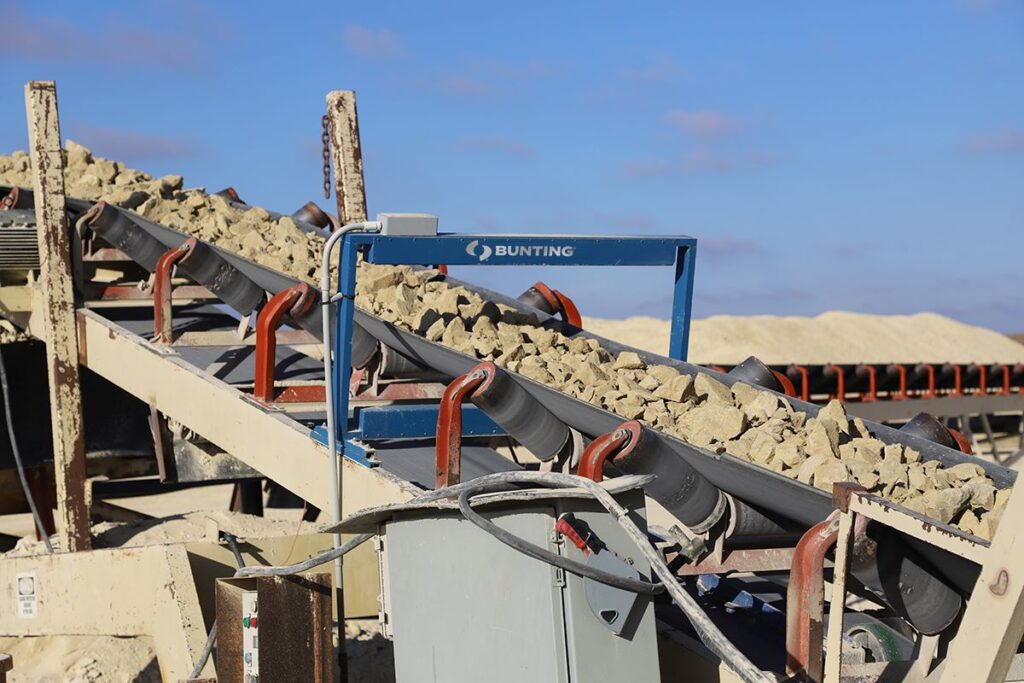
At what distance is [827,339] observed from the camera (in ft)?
124

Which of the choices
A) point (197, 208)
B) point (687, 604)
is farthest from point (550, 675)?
point (197, 208)

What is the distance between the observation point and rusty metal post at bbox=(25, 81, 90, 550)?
7.41 meters

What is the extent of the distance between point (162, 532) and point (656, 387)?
3.72 metres

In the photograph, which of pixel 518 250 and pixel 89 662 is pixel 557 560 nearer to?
pixel 518 250

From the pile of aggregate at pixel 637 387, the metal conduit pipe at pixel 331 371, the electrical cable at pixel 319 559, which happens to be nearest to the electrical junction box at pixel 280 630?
the electrical cable at pixel 319 559

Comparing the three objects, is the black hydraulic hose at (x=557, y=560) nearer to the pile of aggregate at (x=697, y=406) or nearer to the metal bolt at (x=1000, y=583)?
the pile of aggregate at (x=697, y=406)

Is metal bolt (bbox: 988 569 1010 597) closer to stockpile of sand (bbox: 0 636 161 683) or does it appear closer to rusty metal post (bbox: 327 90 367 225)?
stockpile of sand (bbox: 0 636 161 683)

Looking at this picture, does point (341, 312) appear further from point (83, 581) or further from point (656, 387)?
point (83, 581)

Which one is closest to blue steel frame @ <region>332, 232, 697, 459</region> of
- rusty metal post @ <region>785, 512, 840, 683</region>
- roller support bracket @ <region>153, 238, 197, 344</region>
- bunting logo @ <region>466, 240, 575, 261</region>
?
bunting logo @ <region>466, 240, 575, 261</region>

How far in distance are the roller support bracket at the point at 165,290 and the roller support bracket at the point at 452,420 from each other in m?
2.82

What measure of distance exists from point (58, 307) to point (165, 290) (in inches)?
38.5

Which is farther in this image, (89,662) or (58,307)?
(58,307)

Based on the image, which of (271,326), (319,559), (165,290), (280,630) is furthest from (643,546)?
(165,290)

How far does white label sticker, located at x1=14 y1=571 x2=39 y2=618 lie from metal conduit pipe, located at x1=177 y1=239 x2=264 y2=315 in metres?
1.74
